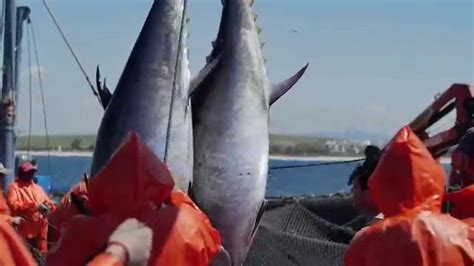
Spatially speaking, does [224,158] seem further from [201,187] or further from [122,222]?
[122,222]

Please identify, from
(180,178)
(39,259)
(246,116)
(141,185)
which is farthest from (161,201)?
(39,259)

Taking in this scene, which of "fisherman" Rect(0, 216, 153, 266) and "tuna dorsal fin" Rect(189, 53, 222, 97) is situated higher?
"tuna dorsal fin" Rect(189, 53, 222, 97)

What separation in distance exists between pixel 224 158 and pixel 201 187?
19 cm

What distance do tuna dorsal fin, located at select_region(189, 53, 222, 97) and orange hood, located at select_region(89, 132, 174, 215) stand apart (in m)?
2.01

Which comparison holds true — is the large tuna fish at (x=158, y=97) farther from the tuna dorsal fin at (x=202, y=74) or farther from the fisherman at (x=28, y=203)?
the fisherman at (x=28, y=203)

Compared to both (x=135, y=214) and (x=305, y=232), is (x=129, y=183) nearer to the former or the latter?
(x=135, y=214)

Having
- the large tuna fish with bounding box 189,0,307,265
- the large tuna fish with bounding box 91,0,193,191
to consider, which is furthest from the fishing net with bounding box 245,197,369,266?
the large tuna fish with bounding box 91,0,193,191

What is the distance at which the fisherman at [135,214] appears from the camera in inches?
148

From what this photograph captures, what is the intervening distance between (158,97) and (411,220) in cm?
193

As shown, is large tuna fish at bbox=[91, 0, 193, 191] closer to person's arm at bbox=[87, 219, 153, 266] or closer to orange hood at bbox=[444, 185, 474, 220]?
orange hood at bbox=[444, 185, 474, 220]

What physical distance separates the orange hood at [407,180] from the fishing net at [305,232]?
12.4ft

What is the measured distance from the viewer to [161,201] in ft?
12.6

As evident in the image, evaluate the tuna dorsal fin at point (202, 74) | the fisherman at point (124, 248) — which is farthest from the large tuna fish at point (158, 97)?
the fisherman at point (124, 248)

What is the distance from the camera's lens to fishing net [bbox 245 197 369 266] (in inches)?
326
